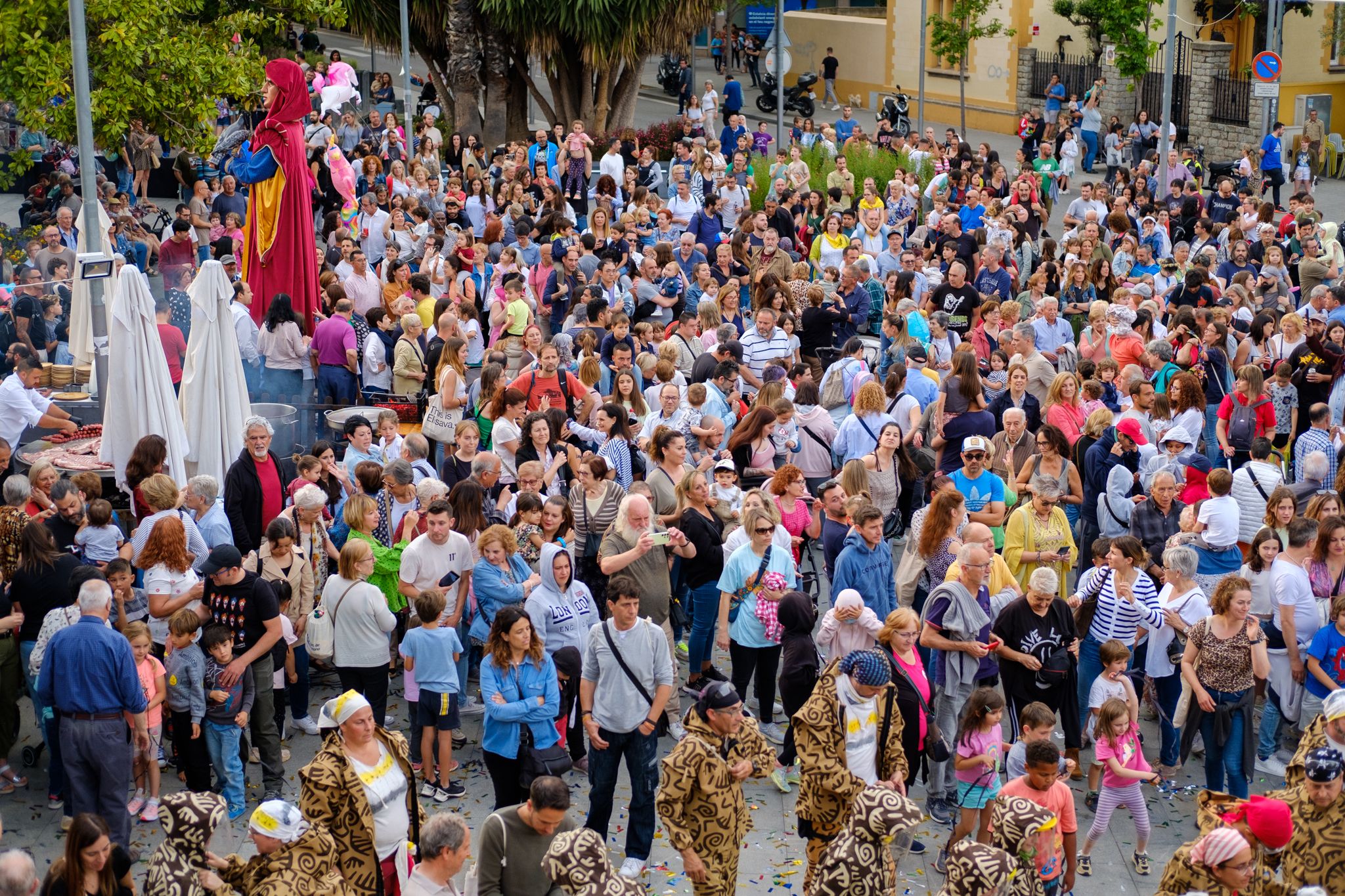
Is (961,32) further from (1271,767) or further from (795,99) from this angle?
(1271,767)

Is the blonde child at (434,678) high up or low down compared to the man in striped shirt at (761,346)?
down

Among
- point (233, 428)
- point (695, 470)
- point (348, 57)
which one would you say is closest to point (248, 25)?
point (233, 428)

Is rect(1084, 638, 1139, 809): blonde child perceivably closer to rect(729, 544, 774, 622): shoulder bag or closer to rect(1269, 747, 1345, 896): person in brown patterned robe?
rect(1269, 747, 1345, 896): person in brown patterned robe

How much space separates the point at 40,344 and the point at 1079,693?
928 cm

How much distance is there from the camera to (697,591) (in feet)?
32.6

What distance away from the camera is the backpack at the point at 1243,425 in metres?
12.4

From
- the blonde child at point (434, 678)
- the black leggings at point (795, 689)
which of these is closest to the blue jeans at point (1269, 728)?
the black leggings at point (795, 689)

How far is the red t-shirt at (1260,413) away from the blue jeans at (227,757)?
8.08 meters

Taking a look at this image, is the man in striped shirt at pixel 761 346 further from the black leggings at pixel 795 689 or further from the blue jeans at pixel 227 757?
the blue jeans at pixel 227 757

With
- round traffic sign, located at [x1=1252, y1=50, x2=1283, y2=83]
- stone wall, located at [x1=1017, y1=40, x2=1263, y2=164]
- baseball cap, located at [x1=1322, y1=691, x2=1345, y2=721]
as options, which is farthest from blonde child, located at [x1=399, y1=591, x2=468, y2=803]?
stone wall, located at [x1=1017, y1=40, x2=1263, y2=164]

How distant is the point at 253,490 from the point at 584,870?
4951mm

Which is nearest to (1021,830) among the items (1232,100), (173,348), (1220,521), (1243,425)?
(1220,521)

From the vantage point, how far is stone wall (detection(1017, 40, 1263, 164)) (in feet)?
108

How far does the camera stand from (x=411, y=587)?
367 inches
